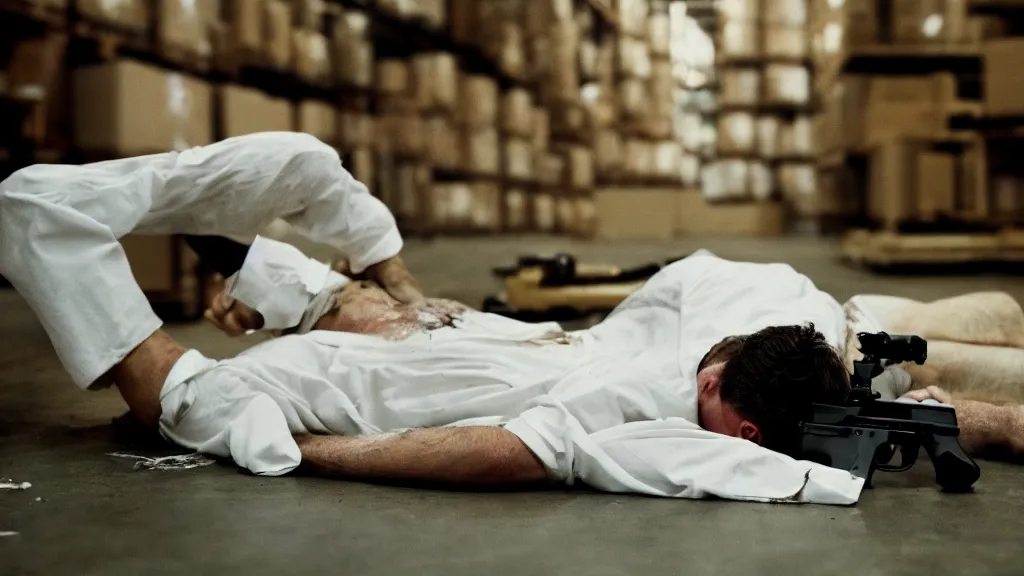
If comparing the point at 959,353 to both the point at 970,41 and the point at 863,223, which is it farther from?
the point at 863,223

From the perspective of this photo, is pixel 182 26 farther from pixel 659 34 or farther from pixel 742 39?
pixel 659 34

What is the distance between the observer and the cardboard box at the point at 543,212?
9.36 m

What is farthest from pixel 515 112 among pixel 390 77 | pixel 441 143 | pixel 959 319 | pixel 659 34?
pixel 959 319

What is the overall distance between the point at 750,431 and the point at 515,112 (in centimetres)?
698

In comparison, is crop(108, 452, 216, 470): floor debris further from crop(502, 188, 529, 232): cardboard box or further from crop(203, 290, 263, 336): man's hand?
crop(502, 188, 529, 232): cardboard box

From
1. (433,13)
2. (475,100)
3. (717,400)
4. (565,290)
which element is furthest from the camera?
(475,100)

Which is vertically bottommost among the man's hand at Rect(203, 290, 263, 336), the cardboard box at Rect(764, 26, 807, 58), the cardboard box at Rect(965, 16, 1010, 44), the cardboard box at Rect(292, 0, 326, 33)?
the man's hand at Rect(203, 290, 263, 336)

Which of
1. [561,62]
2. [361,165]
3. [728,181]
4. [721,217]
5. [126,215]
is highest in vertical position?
[561,62]

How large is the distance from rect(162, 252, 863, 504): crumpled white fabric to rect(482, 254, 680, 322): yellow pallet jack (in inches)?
67.0

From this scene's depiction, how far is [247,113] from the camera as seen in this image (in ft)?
15.7

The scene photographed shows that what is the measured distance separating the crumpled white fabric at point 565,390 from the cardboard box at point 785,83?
27.7ft

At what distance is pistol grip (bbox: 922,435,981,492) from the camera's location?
1881mm

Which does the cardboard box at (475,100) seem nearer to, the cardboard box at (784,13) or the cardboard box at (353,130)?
the cardboard box at (353,130)

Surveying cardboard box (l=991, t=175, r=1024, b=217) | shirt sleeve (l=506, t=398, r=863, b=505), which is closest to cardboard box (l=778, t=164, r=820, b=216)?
cardboard box (l=991, t=175, r=1024, b=217)
